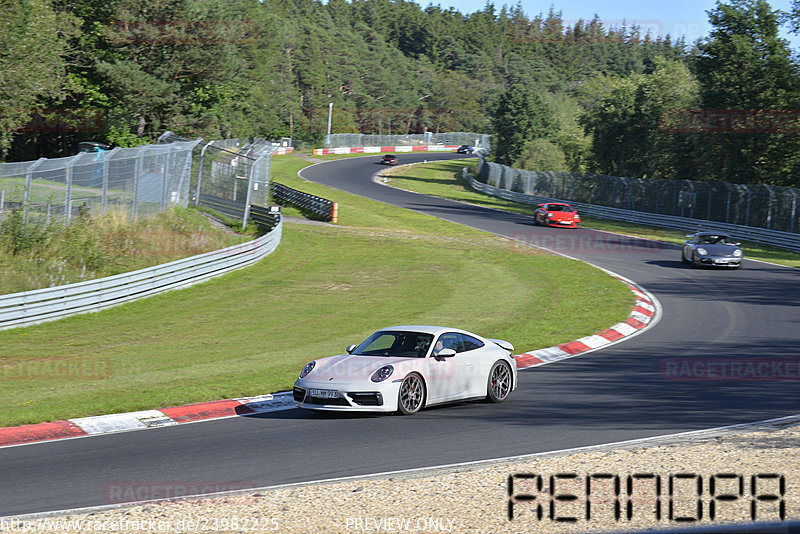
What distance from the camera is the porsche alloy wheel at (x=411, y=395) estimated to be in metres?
11.0

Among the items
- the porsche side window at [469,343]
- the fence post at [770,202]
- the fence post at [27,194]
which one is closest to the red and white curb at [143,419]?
the porsche side window at [469,343]

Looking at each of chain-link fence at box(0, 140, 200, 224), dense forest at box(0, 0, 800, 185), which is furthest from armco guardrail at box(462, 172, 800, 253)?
chain-link fence at box(0, 140, 200, 224)

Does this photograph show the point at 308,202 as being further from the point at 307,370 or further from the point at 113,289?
the point at 307,370

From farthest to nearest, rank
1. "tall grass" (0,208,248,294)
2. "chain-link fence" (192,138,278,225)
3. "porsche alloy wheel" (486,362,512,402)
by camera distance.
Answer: "chain-link fence" (192,138,278,225) < "tall grass" (0,208,248,294) < "porsche alloy wheel" (486,362,512,402)

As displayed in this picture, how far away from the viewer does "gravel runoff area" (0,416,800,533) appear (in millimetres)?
6449

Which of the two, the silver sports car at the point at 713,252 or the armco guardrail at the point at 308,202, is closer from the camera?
the silver sports car at the point at 713,252

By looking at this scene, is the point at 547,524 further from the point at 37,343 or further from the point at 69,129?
the point at 69,129

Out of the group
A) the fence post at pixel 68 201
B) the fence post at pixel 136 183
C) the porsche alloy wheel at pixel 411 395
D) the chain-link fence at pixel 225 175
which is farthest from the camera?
the chain-link fence at pixel 225 175

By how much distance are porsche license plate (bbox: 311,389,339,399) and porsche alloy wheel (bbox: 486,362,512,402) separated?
2368 mm

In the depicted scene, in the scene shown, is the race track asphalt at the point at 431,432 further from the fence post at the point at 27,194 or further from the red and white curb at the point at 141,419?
the fence post at the point at 27,194

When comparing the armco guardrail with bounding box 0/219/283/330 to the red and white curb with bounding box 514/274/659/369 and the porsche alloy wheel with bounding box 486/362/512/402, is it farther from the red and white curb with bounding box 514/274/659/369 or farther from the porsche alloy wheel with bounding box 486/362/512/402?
the porsche alloy wheel with bounding box 486/362/512/402

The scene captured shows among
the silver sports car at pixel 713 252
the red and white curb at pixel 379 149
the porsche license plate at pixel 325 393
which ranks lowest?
the porsche license plate at pixel 325 393

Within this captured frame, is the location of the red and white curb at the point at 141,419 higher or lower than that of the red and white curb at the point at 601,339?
lower

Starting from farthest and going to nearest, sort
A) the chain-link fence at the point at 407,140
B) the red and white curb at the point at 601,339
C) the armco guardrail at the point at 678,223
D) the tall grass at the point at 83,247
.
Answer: the chain-link fence at the point at 407,140 < the armco guardrail at the point at 678,223 < the tall grass at the point at 83,247 < the red and white curb at the point at 601,339
